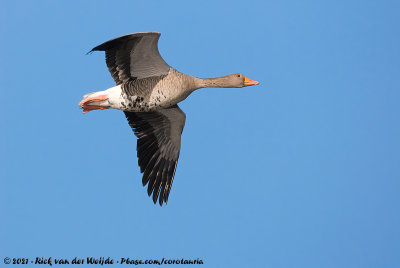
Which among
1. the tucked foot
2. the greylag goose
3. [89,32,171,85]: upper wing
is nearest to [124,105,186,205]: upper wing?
the greylag goose

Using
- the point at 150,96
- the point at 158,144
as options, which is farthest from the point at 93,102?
the point at 158,144

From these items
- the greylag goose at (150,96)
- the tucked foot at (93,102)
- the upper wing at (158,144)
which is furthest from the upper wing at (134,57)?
the upper wing at (158,144)

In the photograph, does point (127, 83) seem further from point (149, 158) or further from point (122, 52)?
point (149, 158)

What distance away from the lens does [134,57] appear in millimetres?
10219

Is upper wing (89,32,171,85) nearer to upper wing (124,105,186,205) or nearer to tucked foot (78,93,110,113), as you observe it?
tucked foot (78,93,110,113)

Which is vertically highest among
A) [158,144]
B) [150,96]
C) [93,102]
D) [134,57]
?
[134,57]

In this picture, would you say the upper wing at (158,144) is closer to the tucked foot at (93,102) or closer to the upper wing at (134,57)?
the tucked foot at (93,102)

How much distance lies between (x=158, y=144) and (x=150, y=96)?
151 centimetres

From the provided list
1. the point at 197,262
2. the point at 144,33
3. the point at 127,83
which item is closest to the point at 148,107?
the point at 127,83

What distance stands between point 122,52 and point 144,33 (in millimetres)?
759

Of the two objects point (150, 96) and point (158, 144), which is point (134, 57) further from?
point (158, 144)

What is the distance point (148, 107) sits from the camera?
407 inches

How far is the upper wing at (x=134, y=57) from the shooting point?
32.1ft

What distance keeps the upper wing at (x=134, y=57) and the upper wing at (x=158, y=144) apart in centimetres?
105
